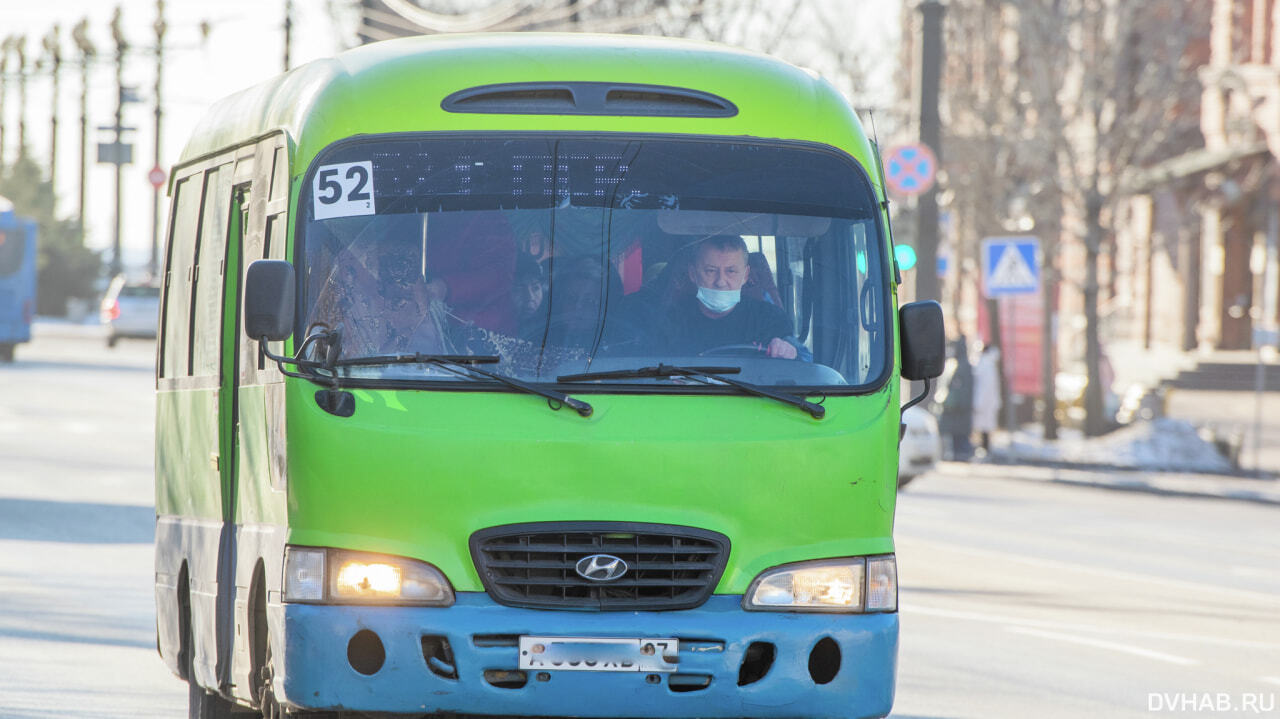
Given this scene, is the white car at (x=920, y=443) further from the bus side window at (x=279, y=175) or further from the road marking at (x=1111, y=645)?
the bus side window at (x=279, y=175)

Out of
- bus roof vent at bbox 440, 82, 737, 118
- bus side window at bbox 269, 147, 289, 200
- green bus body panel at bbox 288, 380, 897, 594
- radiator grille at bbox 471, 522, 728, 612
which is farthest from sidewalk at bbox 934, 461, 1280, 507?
radiator grille at bbox 471, 522, 728, 612

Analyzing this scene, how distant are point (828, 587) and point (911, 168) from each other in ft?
70.3

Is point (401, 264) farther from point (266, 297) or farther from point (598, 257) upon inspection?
point (598, 257)

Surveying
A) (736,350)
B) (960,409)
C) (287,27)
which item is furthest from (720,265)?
(287,27)

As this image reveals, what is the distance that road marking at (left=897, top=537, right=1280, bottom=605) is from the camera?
14.3 metres

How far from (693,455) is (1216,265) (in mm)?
45420

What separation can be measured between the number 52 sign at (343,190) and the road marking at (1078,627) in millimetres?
6286

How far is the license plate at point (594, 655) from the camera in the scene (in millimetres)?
6133

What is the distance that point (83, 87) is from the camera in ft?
257

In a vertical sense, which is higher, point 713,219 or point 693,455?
point 713,219

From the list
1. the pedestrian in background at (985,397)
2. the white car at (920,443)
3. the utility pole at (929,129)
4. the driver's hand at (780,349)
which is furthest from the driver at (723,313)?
the pedestrian in background at (985,397)

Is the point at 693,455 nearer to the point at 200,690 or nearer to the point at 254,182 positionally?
the point at 254,182

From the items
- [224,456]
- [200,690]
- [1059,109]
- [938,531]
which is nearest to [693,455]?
[224,456]

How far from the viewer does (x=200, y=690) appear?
7.81m
